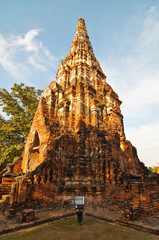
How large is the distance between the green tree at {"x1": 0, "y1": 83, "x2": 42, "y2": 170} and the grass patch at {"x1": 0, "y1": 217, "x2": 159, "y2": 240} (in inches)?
395

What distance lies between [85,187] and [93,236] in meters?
3.17

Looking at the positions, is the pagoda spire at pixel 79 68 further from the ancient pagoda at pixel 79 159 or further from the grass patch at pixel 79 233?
the grass patch at pixel 79 233

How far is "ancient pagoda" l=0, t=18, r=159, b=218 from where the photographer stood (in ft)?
20.5

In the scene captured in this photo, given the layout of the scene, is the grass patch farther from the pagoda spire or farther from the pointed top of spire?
the pointed top of spire

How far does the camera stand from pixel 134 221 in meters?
4.64

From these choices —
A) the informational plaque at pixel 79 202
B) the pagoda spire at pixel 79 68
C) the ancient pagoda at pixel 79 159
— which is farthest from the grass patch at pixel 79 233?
the pagoda spire at pixel 79 68

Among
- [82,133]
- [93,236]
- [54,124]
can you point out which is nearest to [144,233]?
[93,236]

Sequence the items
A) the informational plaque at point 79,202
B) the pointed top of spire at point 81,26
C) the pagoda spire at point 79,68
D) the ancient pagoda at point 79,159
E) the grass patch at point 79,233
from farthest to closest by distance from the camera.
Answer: the pointed top of spire at point 81,26, the pagoda spire at point 79,68, the ancient pagoda at point 79,159, the informational plaque at point 79,202, the grass patch at point 79,233

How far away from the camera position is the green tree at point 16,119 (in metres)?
13.6

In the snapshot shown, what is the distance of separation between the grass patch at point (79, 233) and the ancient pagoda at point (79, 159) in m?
1.50

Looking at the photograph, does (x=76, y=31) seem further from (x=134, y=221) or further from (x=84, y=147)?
(x=134, y=221)

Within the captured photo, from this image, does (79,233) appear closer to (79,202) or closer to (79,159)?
(79,202)

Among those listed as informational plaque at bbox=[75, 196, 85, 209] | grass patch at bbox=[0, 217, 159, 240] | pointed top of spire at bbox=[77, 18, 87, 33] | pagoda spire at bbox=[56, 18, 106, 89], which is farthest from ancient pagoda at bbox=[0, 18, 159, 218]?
pointed top of spire at bbox=[77, 18, 87, 33]

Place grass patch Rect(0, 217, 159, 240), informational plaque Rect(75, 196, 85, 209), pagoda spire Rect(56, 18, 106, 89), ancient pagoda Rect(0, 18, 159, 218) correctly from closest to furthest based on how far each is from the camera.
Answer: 1. grass patch Rect(0, 217, 159, 240)
2. informational plaque Rect(75, 196, 85, 209)
3. ancient pagoda Rect(0, 18, 159, 218)
4. pagoda spire Rect(56, 18, 106, 89)
